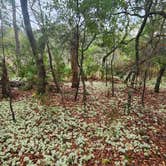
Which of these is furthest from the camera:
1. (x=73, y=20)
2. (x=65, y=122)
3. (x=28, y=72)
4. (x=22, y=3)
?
(x=28, y=72)

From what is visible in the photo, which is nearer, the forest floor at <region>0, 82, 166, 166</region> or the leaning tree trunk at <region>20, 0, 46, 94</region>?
the forest floor at <region>0, 82, 166, 166</region>

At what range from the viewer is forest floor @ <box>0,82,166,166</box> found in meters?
4.24

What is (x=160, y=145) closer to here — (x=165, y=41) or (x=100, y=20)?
(x=100, y=20)

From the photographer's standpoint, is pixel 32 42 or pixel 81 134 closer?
pixel 81 134

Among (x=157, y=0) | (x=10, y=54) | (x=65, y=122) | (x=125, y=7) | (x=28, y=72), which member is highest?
(x=157, y=0)

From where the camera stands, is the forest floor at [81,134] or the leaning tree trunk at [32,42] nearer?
the forest floor at [81,134]

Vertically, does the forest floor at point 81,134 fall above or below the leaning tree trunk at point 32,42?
below

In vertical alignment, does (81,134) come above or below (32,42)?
below

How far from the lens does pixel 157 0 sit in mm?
7125

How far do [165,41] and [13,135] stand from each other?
6.79 m

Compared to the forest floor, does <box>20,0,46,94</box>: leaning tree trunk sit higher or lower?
higher

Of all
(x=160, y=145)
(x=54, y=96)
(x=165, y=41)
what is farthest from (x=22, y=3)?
(x=160, y=145)

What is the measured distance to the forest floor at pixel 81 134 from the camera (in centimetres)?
424

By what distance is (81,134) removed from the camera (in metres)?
5.02
